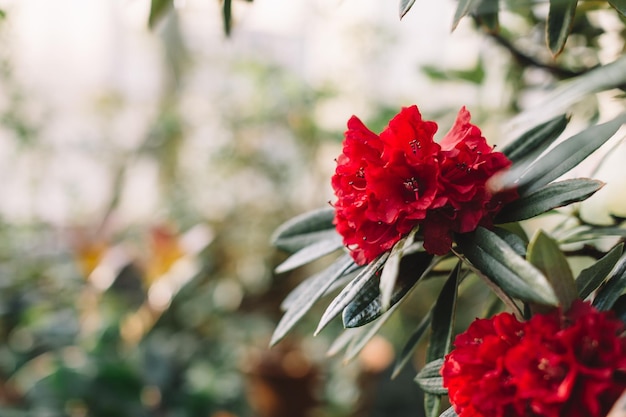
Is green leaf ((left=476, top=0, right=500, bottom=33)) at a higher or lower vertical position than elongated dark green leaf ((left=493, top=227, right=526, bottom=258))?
higher

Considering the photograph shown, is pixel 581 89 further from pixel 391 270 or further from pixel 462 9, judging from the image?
pixel 391 270

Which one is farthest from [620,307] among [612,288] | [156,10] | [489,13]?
[156,10]

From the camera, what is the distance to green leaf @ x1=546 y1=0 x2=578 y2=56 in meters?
0.59

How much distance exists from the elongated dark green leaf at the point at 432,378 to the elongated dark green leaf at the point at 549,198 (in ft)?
0.48

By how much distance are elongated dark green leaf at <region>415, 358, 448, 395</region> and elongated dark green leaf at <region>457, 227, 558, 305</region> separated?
0.13 metres

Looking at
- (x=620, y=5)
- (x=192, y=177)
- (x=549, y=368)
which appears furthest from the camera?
(x=192, y=177)

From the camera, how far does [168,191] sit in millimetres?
3570

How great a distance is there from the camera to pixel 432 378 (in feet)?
1.89

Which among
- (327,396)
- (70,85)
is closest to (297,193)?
(327,396)

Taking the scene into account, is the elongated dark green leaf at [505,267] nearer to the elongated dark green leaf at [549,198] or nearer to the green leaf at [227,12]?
the elongated dark green leaf at [549,198]

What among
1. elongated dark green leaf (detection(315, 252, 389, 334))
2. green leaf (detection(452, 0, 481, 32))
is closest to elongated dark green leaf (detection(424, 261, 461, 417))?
elongated dark green leaf (detection(315, 252, 389, 334))

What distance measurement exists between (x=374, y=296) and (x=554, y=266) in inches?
5.6

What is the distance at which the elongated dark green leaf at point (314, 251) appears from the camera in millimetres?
660

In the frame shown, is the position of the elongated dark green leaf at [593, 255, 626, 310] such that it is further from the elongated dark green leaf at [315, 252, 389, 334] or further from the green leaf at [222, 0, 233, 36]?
the green leaf at [222, 0, 233, 36]
